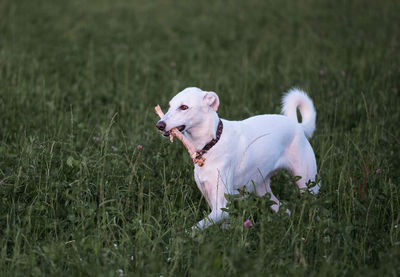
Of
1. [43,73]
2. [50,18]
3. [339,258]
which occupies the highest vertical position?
[50,18]

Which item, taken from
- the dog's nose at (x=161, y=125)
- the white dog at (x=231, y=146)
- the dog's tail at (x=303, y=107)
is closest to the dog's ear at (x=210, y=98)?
the white dog at (x=231, y=146)

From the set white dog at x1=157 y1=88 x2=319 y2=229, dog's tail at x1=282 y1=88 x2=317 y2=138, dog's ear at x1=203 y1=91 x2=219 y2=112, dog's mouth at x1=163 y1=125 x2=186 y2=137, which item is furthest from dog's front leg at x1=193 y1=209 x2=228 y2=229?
dog's tail at x1=282 y1=88 x2=317 y2=138

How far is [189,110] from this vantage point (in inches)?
152

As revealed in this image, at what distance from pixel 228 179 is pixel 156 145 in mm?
1233

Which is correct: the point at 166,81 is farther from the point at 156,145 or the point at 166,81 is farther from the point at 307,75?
the point at 156,145

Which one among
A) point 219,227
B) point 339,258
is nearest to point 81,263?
point 219,227

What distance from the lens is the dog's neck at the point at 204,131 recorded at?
3941mm

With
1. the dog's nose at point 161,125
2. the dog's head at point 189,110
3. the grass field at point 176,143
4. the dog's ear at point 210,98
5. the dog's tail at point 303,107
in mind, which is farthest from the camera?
the dog's tail at point 303,107

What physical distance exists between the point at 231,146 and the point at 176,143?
1138 millimetres

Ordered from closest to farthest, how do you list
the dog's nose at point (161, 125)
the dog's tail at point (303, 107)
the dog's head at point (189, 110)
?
the dog's nose at point (161, 125) → the dog's head at point (189, 110) → the dog's tail at point (303, 107)

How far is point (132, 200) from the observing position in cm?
407

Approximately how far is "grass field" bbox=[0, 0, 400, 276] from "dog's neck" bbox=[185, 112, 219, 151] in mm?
466

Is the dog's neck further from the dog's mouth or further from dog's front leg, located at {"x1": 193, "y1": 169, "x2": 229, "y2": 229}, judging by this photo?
dog's front leg, located at {"x1": 193, "y1": 169, "x2": 229, "y2": 229}

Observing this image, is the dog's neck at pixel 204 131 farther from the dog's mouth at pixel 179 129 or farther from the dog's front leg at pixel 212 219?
the dog's front leg at pixel 212 219
